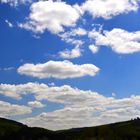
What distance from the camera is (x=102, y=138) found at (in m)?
198

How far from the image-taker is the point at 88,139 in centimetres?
19638

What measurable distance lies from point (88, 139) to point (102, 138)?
8.47m
